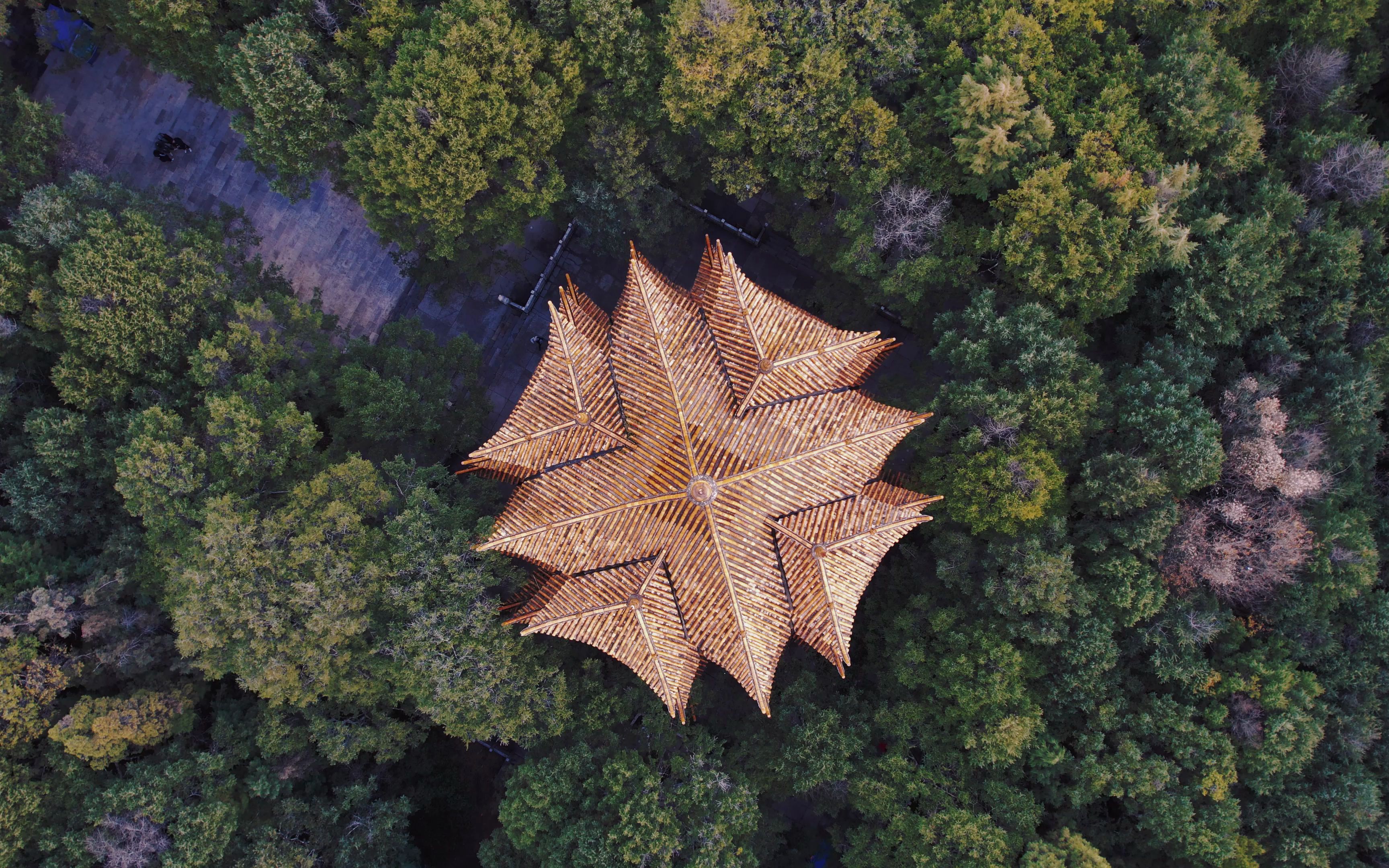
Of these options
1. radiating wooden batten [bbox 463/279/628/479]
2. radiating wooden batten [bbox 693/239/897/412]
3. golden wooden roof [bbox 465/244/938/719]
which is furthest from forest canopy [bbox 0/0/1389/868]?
radiating wooden batten [bbox 693/239/897/412]

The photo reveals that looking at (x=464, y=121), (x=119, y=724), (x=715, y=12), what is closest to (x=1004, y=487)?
(x=715, y=12)

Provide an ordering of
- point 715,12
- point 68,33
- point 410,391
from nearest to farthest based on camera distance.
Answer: point 715,12, point 410,391, point 68,33

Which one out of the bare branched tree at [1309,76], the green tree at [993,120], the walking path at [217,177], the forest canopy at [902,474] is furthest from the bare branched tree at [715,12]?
the bare branched tree at [1309,76]

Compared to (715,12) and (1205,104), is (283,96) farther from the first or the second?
(1205,104)

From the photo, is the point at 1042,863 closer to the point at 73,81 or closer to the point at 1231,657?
the point at 1231,657

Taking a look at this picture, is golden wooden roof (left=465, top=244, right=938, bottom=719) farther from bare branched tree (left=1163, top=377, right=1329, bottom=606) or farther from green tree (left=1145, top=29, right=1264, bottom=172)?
green tree (left=1145, top=29, right=1264, bottom=172)

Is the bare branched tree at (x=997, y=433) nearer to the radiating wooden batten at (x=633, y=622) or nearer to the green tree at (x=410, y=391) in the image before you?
the radiating wooden batten at (x=633, y=622)
